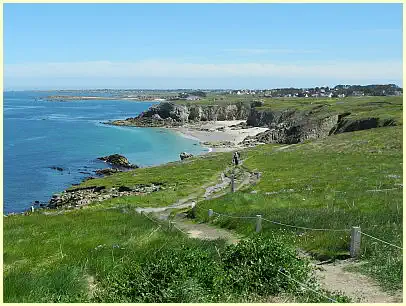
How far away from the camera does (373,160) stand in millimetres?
47344

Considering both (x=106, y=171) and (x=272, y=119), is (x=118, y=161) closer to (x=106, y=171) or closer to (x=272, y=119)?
(x=106, y=171)

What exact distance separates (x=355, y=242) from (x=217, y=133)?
124106mm

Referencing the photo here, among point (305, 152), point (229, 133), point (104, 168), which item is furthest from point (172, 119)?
point (305, 152)

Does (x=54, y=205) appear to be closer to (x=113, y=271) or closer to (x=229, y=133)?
(x=113, y=271)

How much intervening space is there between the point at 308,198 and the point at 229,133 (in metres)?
110

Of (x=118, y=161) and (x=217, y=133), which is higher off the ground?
(x=217, y=133)

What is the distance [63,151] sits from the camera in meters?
104

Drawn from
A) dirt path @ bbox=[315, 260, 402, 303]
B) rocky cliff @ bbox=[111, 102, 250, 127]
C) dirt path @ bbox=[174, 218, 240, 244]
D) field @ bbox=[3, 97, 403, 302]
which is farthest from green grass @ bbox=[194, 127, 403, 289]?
rocky cliff @ bbox=[111, 102, 250, 127]

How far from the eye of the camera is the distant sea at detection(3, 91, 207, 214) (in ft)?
223

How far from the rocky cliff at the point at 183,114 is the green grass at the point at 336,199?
10878 centimetres

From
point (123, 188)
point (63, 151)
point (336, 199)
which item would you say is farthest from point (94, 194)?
point (63, 151)

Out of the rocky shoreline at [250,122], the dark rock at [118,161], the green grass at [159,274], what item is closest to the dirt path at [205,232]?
the green grass at [159,274]

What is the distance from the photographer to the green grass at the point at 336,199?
1585 centimetres

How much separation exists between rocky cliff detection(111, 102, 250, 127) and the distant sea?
14.5 m
